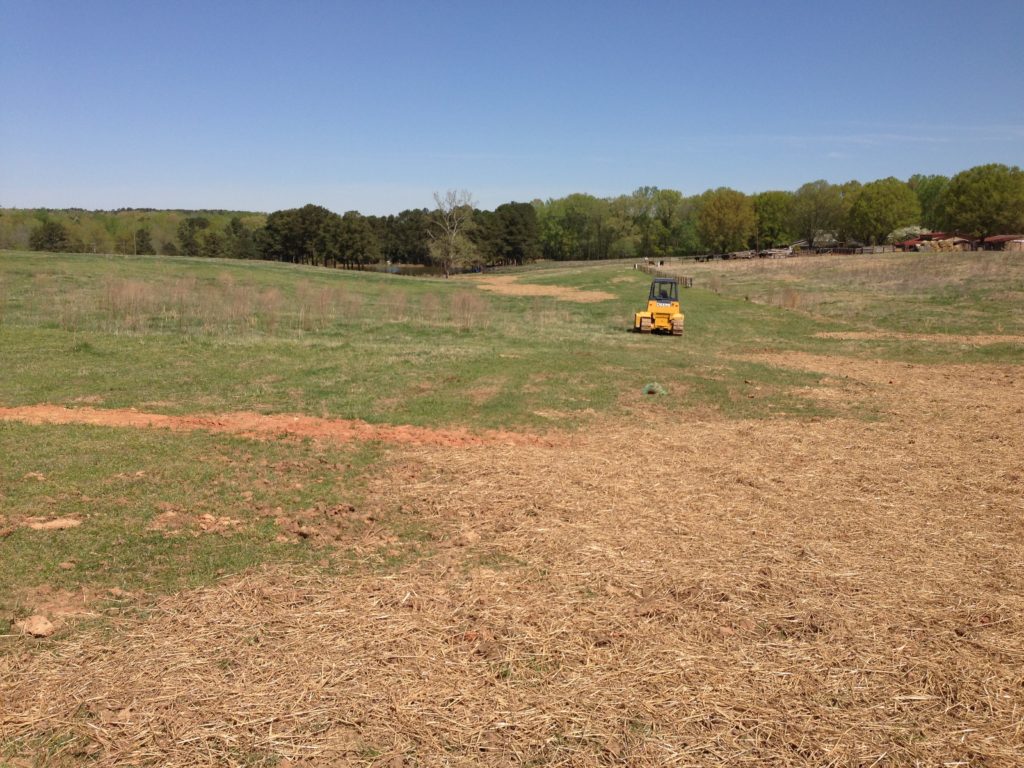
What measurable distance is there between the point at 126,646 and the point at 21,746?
107 centimetres

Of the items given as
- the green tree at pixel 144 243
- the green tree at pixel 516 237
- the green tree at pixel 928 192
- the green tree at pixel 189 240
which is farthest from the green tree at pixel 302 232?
the green tree at pixel 928 192

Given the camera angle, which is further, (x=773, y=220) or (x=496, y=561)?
(x=773, y=220)

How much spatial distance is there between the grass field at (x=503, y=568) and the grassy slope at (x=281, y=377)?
0.09 m

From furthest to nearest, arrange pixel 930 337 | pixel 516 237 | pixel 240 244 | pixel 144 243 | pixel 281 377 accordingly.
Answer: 1. pixel 144 243
2. pixel 516 237
3. pixel 240 244
4. pixel 930 337
5. pixel 281 377

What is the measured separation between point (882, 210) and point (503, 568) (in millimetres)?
120099

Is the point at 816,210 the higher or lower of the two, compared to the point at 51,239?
higher

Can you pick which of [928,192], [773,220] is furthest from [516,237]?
[928,192]

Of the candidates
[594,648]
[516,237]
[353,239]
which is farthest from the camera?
[516,237]

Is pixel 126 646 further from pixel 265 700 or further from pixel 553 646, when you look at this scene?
pixel 553 646

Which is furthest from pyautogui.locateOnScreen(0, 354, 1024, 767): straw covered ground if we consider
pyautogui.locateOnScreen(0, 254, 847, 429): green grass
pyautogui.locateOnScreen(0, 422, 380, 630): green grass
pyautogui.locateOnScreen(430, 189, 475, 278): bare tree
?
pyautogui.locateOnScreen(430, 189, 475, 278): bare tree

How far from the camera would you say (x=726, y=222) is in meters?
120

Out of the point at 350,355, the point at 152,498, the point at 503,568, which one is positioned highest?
the point at 350,355

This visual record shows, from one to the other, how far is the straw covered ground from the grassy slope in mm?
1205

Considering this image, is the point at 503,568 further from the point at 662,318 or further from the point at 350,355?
the point at 662,318
